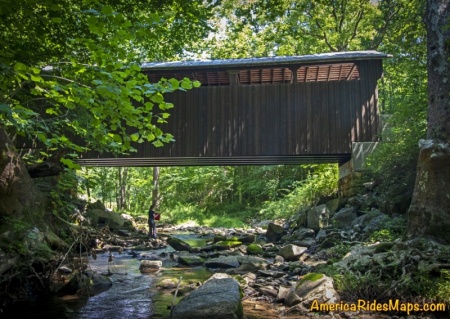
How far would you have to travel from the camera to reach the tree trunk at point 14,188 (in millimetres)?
5609

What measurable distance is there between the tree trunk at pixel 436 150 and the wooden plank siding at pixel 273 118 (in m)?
5.82

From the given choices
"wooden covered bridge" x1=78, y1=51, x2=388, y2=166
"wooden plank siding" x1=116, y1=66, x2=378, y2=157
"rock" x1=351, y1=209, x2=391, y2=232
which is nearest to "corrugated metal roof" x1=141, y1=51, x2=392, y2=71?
"wooden covered bridge" x1=78, y1=51, x2=388, y2=166

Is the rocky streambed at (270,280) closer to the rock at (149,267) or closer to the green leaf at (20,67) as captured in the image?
the rock at (149,267)

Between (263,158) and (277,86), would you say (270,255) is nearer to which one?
(263,158)

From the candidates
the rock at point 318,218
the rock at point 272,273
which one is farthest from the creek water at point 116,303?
the rock at point 318,218

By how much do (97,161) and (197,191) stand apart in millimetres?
13686

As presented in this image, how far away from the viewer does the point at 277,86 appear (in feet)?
41.7

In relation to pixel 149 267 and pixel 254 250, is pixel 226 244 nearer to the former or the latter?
pixel 254 250

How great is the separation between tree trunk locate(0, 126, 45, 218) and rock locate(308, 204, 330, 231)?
788 cm

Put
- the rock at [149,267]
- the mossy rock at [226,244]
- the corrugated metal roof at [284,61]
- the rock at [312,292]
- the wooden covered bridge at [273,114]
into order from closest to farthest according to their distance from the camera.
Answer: the rock at [312,292] → the rock at [149,267] → the mossy rock at [226,244] → the corrugated metal roof at [284,61] → the wooden covered bridge at [273,114]

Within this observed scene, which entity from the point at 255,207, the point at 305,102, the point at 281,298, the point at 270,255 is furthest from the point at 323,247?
the point at 255,207

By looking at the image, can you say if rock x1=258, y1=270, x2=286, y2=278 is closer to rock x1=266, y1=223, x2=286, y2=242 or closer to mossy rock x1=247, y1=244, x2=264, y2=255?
mossy rock x1=247, y1=244, x2=264, y2=255

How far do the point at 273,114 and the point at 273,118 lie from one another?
0.44 feet

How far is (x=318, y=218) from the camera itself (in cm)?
1157
